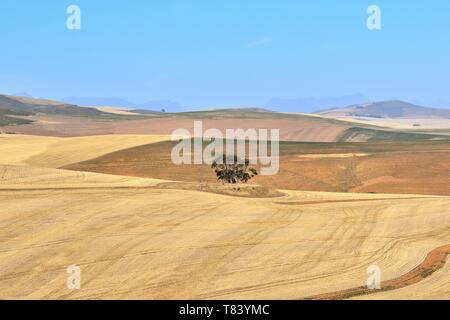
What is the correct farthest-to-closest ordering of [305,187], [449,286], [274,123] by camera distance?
[274,123] → [305,187] → [449,286]

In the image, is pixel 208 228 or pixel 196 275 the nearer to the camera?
pixel 196 275

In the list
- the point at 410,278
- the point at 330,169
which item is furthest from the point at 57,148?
the point at 410,278

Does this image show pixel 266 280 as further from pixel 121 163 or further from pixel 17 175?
pixel 121 163

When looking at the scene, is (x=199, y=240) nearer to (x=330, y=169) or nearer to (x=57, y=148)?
(x=330, y=169)

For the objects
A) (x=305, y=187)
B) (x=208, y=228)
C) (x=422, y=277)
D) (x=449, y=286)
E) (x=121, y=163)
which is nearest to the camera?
(x=449, y=286)

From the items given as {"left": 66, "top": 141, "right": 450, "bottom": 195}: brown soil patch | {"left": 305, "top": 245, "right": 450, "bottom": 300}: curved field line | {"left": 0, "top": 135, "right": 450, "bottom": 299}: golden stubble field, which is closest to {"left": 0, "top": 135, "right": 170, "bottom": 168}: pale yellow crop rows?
{"left": 66, "top": 141, "right": 450, "bottom": 195}: brown soil patch
